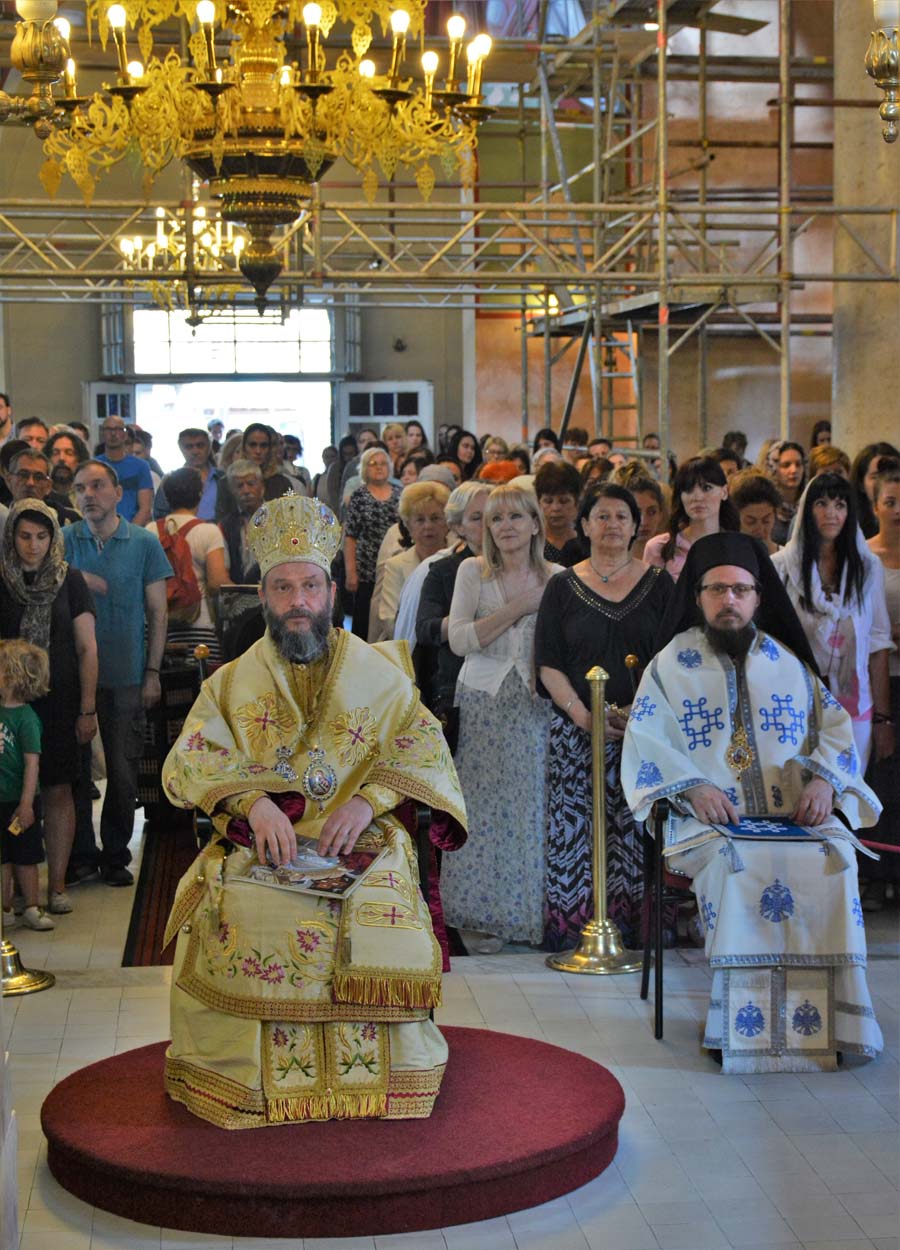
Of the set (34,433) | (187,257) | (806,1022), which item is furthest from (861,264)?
(806,1022)

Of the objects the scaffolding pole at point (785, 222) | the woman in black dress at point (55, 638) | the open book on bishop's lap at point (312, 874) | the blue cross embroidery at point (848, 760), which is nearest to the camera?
the open book on bishop's lap at point (312, 874)

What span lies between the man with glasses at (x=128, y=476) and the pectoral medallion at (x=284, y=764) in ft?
20.8

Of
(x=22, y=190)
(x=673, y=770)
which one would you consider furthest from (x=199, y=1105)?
(x=22, y=190)

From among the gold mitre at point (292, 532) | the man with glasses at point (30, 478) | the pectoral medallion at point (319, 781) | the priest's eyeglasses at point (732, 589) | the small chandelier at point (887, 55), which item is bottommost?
the pectoral medallion at point (319, 781)

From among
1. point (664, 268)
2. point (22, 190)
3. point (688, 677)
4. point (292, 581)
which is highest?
point (22, 190)

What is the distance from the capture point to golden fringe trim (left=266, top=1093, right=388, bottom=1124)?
15.5ft

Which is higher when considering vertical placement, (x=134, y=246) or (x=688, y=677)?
(x=134, y=246)

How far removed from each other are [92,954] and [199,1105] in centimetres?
199

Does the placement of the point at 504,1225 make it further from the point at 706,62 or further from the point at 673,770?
the point at 706,62

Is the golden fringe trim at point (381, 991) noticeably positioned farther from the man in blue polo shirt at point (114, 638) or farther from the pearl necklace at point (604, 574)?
the man in blue polo shirt at point (114, 638)

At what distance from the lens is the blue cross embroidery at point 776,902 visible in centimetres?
546

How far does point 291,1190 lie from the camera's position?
4309mm

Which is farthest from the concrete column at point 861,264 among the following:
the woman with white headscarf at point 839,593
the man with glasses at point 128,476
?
the woman with white headscarf at point 839,593

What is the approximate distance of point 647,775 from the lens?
18.6 ft
